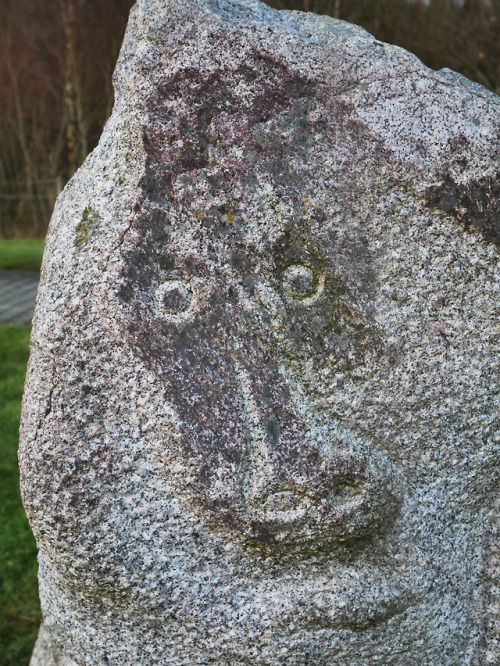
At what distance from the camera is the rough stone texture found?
135cm

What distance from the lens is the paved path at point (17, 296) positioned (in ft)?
19.2

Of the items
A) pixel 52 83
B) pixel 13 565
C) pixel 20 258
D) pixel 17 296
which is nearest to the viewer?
pixel 13 565

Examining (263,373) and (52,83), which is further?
(52,83)

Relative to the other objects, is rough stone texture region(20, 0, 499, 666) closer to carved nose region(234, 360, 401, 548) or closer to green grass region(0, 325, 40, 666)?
carved nose region(234, 360, 401, 548)

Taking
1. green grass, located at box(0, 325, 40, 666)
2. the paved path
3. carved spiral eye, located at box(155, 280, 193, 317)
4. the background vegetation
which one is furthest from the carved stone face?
the background vegetation

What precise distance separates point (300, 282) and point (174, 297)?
24 cm

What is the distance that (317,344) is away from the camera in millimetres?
1395

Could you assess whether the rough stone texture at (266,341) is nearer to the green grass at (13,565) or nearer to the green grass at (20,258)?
the green grass at (13,565)

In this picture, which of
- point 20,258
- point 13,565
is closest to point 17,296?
point 20,258

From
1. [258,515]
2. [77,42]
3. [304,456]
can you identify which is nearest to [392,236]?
[304,456]

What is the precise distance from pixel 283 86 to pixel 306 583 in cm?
93

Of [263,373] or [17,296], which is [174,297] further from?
[17,296]

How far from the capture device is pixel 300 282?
4.58ft

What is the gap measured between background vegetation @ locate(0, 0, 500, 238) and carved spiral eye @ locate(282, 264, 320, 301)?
24.8ft
